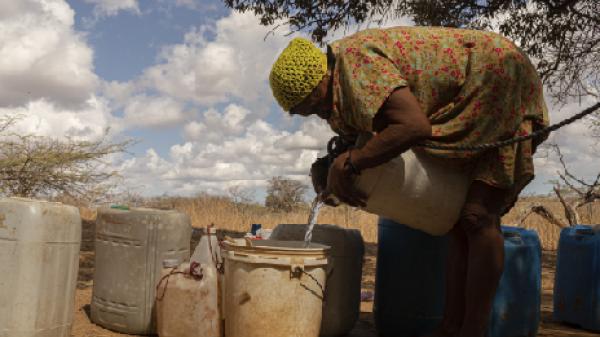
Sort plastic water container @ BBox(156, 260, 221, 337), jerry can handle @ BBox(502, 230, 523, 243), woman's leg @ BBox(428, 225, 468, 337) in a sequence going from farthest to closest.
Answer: jerry can handle @ BBox(502, 230, 523, 243) → plastic water container @ BBox(156, 260, 221, 337) → woman's leg @ BBox(428, 225, 468, 337)

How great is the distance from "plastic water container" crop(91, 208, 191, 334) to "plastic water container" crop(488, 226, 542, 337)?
6.21 ft

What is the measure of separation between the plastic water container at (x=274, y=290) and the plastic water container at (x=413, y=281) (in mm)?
727

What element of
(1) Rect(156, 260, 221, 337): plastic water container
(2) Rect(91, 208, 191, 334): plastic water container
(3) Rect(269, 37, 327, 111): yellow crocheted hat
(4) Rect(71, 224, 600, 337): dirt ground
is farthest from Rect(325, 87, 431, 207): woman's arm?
(4) Rect(71, 224, 600, 337): dirt ground

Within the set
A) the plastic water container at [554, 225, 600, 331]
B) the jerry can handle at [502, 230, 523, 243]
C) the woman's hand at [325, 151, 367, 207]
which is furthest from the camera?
the plastic water container at [554, 225, 600, 331]

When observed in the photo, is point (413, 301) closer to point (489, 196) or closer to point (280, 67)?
point (489, 196)

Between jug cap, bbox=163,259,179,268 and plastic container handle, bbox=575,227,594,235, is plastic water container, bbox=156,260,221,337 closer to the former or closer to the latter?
jug cap, bbox=163,259,179,268

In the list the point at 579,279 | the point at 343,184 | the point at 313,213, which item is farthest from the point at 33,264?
the point at 579,279

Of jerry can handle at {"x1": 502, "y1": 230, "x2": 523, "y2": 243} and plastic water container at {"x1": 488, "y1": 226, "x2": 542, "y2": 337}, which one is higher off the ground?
jerry can handle at {"x1": 502, "y1": 230, "x2": 523, "y2": 243}

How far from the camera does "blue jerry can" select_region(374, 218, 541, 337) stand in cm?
330

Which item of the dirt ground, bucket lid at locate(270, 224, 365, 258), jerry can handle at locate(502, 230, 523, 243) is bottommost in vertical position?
the dirt ground

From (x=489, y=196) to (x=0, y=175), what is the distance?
22.5 feet

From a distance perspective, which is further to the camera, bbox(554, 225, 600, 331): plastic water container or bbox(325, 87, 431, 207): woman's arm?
bbox(554, 225, 600, 331): plastic water container

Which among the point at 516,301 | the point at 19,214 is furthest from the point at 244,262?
the point at 516,301

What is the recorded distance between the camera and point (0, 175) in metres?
7.46
